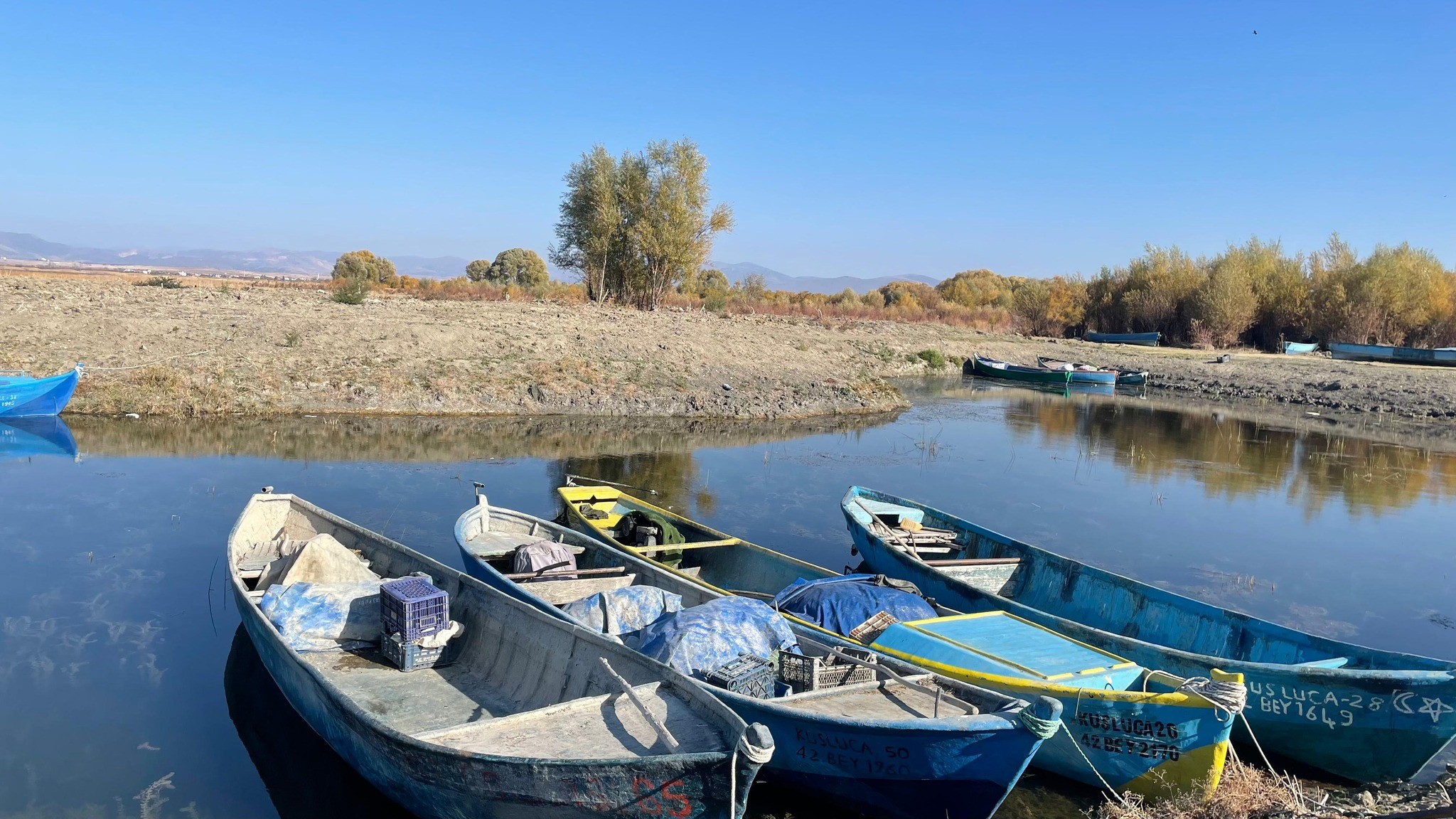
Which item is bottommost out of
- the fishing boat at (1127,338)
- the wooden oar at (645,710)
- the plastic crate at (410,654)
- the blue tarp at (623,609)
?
the plastic crate at (410,654)

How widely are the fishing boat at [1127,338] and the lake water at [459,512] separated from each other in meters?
32.4

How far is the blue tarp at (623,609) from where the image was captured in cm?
958

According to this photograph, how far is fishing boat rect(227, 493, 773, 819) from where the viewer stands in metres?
6.25

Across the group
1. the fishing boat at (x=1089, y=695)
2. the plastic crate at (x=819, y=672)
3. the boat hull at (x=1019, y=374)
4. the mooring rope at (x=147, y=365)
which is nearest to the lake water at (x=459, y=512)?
the fishing boat at (x=1089, y=695)

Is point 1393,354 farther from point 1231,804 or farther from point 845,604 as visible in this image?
point 1231,804

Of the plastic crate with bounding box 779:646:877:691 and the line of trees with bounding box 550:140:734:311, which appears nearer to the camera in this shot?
the plastic crate with bounding box 779:646:877:691

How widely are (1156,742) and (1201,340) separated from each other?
2439 inches

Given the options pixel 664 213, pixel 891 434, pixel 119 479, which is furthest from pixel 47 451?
pixel 664 213

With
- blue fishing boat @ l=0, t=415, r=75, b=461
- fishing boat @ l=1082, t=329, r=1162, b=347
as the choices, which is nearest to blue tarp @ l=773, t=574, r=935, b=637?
blue fishing boat @ l=0, t=415, r=75, b=461

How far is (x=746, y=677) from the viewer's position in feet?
26.0

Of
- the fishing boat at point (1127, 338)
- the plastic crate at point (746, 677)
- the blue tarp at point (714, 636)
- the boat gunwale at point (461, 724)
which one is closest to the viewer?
the boat gunwale at point (461, 724)

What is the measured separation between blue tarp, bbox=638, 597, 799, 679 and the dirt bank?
19.8m

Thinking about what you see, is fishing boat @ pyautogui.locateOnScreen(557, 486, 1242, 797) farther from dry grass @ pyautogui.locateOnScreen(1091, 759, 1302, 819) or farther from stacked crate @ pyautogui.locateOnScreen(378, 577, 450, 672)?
stacked crate @ pyautogui.locateOnScreen(378, 577, 450, 672)

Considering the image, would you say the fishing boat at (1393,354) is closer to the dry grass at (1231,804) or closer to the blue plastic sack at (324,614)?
the dry grass at (1231,804)
